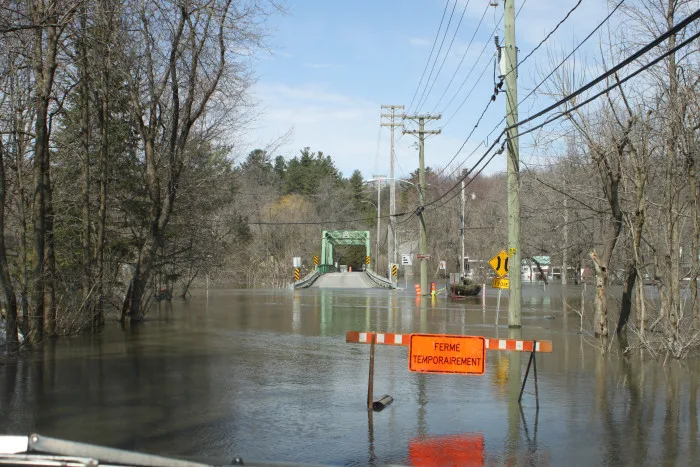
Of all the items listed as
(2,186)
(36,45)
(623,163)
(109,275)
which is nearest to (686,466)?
(623,163)

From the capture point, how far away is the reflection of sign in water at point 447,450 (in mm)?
7246

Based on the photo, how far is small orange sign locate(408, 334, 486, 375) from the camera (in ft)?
31.8

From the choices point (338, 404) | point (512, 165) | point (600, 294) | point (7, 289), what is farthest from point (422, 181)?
point (338, 404)

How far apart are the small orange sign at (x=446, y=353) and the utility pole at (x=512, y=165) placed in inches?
440

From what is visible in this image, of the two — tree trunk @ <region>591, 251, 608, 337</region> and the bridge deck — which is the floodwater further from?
the bridge deck

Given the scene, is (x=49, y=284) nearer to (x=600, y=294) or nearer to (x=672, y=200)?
(x=600, y=294)

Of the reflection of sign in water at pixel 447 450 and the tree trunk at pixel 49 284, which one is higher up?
the tree trunk at pixel 49 284

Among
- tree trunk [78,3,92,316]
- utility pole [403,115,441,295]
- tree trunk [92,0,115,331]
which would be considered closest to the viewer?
tree trunk [78,3,92,316]

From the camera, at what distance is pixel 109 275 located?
22516 millimetres

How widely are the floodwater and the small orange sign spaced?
61 cm

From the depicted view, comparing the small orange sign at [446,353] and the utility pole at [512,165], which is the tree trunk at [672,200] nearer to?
the utility pole at [512,165]

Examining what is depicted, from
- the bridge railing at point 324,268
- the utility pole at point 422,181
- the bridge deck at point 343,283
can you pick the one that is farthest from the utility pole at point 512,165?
the bridge railing at point 324,268

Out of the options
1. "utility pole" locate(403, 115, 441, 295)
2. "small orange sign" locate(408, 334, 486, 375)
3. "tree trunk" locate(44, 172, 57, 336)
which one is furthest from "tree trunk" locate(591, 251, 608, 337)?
"utility pole" locate(403, 115, 441, 295)

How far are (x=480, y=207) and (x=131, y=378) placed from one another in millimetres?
71879
